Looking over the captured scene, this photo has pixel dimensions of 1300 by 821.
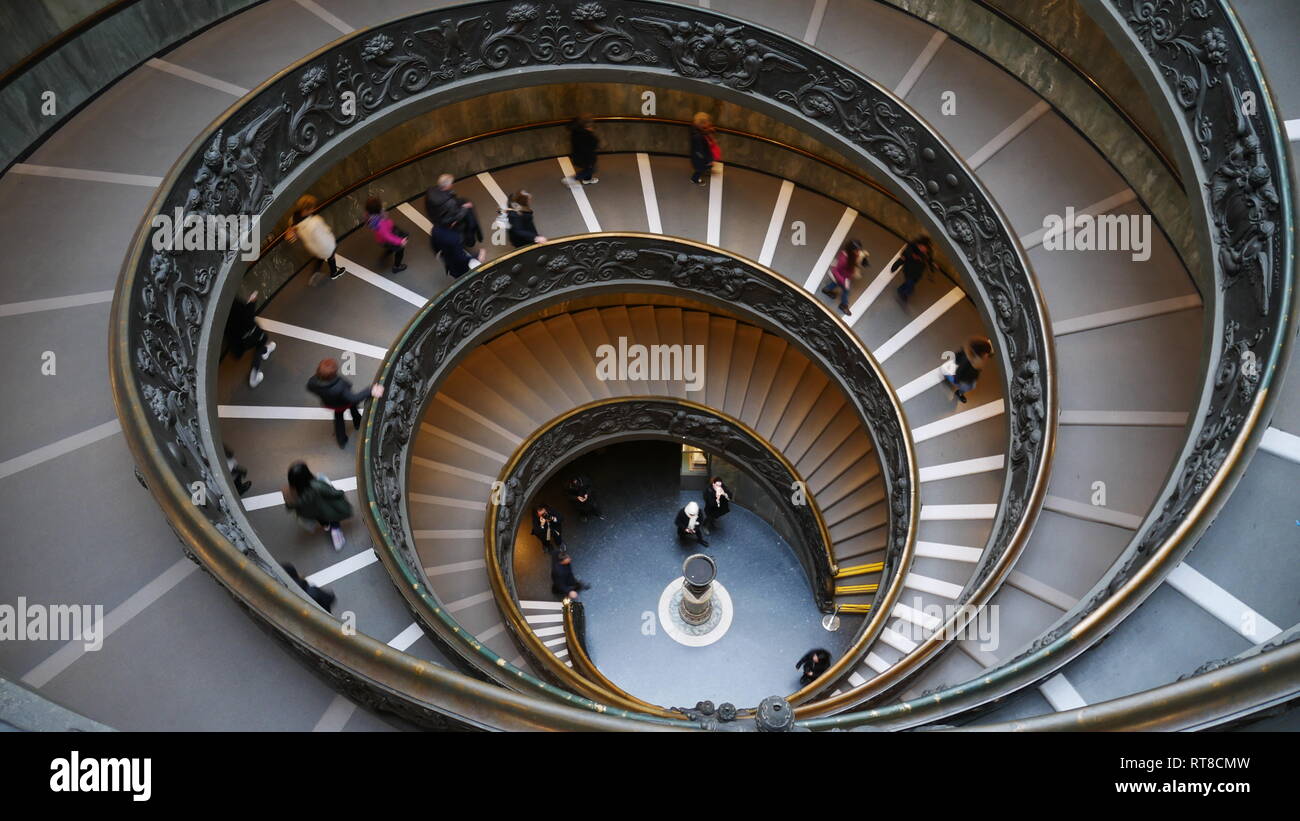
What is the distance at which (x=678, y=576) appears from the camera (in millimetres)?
15133

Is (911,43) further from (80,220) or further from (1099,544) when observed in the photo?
(80,220)

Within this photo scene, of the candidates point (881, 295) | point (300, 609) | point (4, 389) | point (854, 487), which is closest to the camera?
point (300, 609)

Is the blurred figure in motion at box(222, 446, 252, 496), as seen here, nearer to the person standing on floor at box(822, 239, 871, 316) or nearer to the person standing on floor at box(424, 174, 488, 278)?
the person standing on floor at box(424, 174, 488, 278)

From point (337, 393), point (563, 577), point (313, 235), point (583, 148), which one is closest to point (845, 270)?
point (583, 148)

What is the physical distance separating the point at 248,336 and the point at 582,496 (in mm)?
7115

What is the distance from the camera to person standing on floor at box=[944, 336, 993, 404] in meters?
10.9

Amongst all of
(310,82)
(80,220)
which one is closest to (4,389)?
(80,220)

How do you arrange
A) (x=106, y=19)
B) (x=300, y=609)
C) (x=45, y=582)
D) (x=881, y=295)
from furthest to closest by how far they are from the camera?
(x=881, y=295), (x=106, y=19), (x=45, y=582), (x=300, y=609)

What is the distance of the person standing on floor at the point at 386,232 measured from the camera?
11.0 metres

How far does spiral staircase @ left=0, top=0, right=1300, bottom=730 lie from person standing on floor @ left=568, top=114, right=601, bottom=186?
252 millimetres

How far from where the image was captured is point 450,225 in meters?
11.3

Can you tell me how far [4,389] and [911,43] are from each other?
1078 cm

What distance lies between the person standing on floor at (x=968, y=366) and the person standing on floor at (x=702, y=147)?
195 inches

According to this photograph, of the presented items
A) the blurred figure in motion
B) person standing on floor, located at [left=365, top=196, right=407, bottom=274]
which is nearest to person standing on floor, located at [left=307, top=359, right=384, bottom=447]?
the blurred figure in motion
